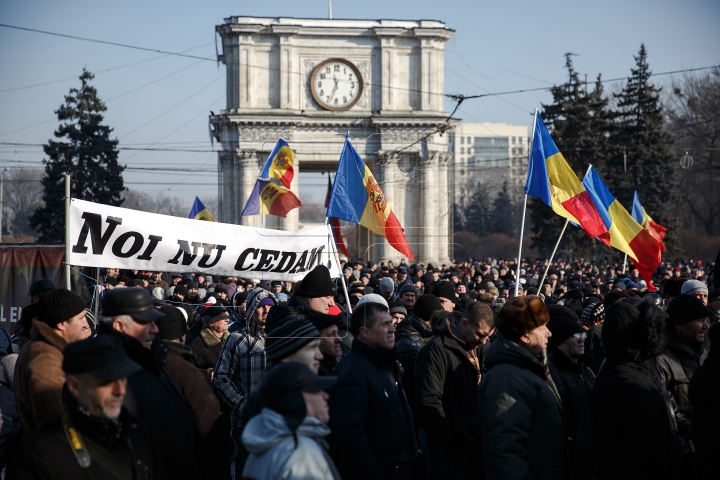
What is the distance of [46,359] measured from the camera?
4.96m

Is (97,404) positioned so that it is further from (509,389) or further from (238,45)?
(238,45)

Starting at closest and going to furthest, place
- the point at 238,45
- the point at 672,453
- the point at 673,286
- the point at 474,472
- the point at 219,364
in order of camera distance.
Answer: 1. the point at 672,453
2. the point at 474,472
3. the point at 219,364
4. the point at 673,286
5. the point at 238,45

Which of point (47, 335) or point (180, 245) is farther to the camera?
point (180, 245)

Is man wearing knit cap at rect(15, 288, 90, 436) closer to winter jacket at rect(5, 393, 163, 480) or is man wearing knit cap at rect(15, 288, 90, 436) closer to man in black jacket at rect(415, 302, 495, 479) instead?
winter jacket at rect(5, 393, 163, 480)

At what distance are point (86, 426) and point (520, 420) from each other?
2444 mm

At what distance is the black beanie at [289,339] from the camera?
4266 millimetres

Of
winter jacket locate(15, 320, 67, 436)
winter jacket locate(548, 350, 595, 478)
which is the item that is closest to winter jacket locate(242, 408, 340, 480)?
winter jacket locate(15, 320, 67, 436)

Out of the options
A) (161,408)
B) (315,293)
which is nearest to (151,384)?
(161,408)

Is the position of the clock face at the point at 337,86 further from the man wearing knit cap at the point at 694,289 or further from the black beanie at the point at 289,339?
the black beanie at the point at 289,339

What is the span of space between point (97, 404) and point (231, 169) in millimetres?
41610

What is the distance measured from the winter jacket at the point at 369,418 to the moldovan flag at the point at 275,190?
1787 centimetres

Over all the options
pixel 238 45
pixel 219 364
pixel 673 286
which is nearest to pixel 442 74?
pixel 238 45

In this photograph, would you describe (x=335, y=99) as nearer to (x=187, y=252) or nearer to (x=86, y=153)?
(x=86, y=153)

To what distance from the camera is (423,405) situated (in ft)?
19.2
